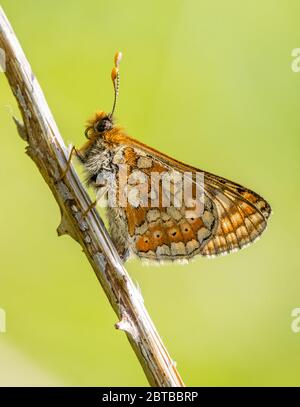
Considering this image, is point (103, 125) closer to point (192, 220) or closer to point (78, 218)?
point (192, 220)

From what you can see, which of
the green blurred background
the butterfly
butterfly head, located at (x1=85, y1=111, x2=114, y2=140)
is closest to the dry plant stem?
the butterfly

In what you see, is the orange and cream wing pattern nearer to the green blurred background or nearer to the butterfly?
the butterfly

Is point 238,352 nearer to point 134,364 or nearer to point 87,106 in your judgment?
point 134,364

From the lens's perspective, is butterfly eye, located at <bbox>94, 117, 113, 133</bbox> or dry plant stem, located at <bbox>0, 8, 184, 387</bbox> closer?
dry plant stem, located at <bbox>0, 8, 184, 387</bbox>

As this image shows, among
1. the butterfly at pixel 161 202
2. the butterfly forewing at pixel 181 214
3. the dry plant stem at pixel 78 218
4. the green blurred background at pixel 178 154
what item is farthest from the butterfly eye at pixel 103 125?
the green blurred background at pixel 178 154

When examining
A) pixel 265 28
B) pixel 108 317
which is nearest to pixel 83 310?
pixel 108 317

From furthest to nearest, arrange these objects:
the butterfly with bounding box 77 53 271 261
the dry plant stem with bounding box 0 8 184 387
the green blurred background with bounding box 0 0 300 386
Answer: the green blurred background with bounding box 0 0 300 386 → the butterfly with bounding box 77 53 271 261 → the dry plant stem with bounding box 0 8 184 387

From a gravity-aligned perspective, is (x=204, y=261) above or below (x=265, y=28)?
below
